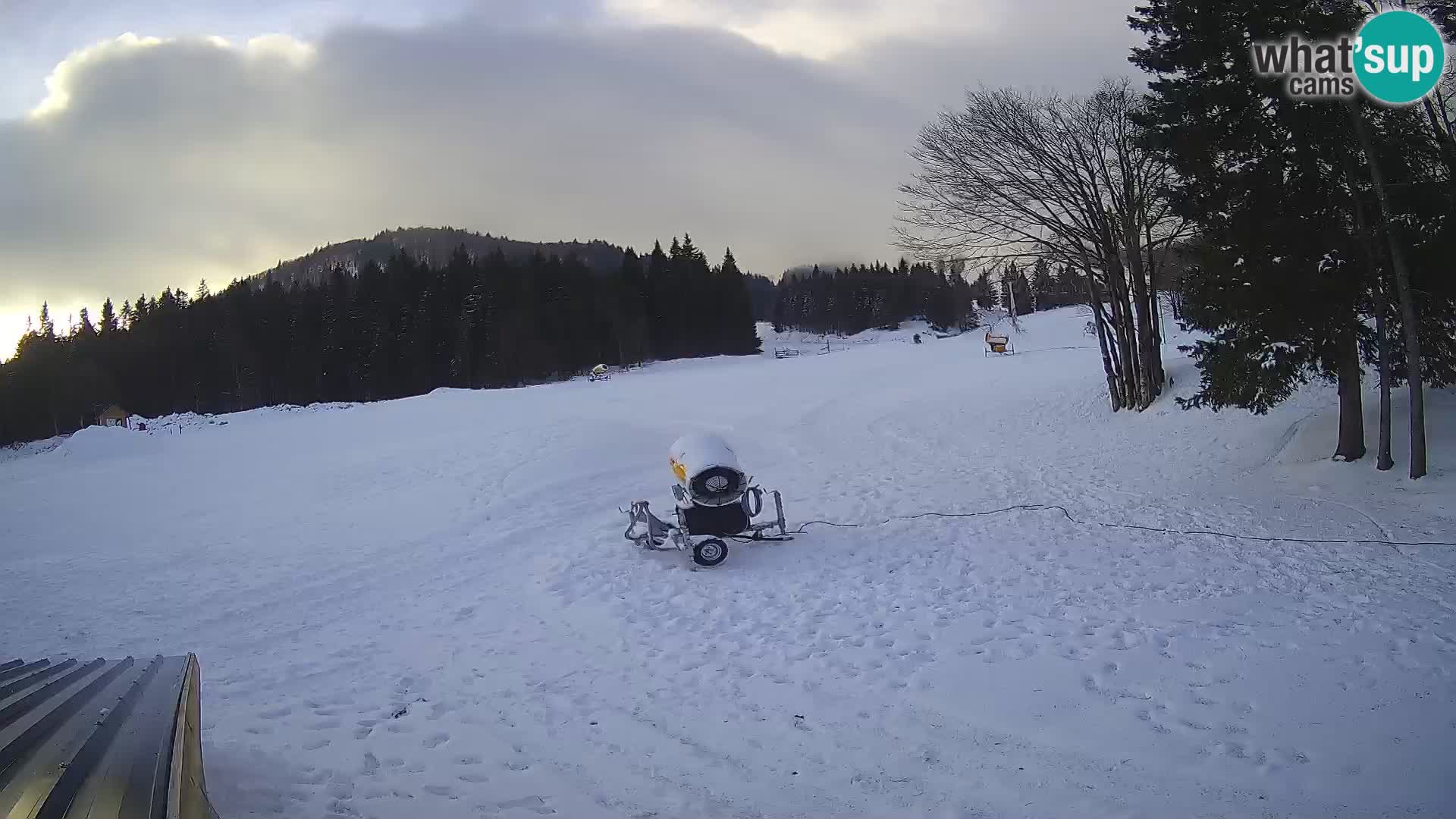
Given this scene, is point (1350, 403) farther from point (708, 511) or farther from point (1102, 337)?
point (708, 511)

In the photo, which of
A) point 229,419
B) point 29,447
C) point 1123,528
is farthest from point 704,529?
point 29,447

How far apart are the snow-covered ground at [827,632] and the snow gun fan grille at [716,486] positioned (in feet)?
2.70

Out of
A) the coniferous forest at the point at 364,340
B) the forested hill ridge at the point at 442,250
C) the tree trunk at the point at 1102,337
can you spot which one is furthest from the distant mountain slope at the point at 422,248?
the tree trunk at the point at 1102,337

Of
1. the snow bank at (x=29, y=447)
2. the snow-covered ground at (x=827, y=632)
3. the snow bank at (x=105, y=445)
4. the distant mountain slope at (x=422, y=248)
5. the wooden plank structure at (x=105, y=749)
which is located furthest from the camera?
the distant mountain slope at (x=422, y=248)

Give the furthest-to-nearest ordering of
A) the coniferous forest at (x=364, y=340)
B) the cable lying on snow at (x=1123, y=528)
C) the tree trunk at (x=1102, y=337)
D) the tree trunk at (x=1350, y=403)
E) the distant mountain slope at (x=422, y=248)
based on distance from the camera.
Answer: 1. the distant mountain slope at (x=422, y=248)
2. the coniferous forest at (x=364, y=340)
3. the tree trunk at (x=1102, y=337)
4. the tree trunk at (x=1350, y=403)
5. the cable lying on snow at (x=1123, y=528)

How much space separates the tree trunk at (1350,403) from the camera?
35.1ft

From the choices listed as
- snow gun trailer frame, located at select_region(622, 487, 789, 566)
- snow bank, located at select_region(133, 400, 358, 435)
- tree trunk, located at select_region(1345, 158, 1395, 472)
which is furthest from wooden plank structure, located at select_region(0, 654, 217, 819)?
snow bank, located at select_region(133, 400, 358, 435)

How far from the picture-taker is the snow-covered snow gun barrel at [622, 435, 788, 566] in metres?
9.77

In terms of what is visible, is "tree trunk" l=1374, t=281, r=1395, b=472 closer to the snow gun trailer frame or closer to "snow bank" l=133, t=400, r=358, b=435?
the snow gun trailer frame

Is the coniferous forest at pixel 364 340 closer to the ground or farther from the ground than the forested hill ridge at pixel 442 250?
closer to the ground

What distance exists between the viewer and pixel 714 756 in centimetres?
492

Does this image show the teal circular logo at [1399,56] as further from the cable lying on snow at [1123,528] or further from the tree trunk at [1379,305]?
the cable lying on snow at [1123,528]

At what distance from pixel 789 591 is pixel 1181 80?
10.5 meters

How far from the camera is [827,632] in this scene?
7.03 m
